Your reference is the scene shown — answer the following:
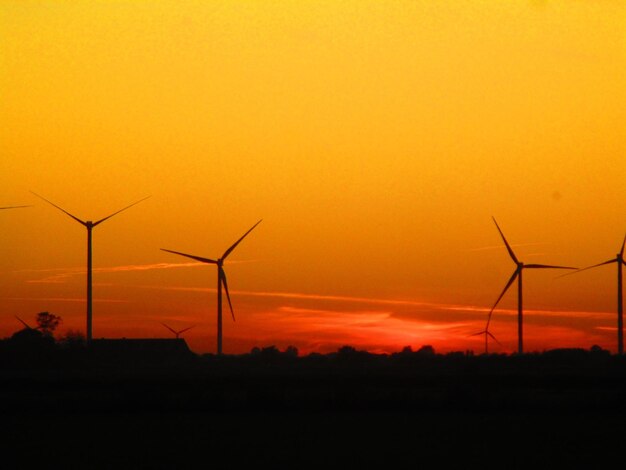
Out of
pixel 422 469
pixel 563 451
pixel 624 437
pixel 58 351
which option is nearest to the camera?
pixel 422 469

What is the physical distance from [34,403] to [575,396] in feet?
110

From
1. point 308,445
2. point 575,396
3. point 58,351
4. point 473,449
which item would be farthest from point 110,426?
point 58,351

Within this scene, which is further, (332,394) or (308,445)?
(332,394)

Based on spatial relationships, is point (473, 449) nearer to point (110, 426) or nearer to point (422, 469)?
point (422, 469)

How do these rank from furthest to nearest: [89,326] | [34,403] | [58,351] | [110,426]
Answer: [58,351] < [89,326] < [34,403] < [110,426]

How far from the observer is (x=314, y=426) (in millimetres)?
59219

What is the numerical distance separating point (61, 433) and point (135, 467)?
11.9 meters

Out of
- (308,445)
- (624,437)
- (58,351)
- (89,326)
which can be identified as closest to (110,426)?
(308,445)

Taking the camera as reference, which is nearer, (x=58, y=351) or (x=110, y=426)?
(x=110, y=426)

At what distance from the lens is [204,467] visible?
4547 centimetres

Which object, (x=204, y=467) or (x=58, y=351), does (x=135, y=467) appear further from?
(x=58, y=351)

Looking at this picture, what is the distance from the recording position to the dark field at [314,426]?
1909 inches

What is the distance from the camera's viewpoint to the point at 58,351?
168 m

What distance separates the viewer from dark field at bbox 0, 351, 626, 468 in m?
48.5
